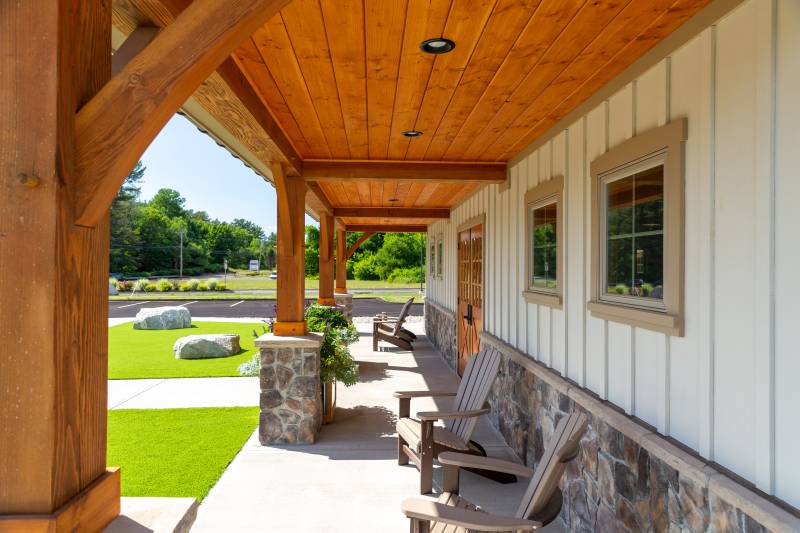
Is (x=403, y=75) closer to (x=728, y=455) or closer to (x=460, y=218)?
(x=728, y=455)

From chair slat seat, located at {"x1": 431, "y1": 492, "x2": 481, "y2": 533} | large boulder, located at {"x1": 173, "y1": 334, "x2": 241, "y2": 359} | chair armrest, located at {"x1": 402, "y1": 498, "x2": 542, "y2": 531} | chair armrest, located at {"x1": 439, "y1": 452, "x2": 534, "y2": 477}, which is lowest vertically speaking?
large boulder, located at {"x1": 173, "y1": 334, "x2": 241, "y2": 359}

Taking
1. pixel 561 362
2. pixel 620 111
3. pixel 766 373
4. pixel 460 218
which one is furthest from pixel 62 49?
pixel 460 218

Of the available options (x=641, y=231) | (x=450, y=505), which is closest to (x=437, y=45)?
(x=641, y=231)

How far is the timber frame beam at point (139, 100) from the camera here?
113cm

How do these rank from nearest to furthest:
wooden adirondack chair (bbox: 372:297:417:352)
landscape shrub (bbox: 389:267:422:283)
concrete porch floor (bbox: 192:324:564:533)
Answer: concrete porch floor (bbox: 192:324:564:533) < wooden adirondack chair (bbox: 372:297:417:352) < landscape shrub (bbox: 389:267:422:283)

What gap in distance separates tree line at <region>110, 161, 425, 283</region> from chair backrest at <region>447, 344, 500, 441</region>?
80.2 ft

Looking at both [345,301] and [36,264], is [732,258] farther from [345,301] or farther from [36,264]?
[345,301]

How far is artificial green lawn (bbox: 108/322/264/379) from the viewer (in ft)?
25.3

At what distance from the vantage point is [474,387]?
4.32 meters

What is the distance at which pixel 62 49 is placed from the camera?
110 cm

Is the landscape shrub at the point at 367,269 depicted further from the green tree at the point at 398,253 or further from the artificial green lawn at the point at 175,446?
the artificial green lawn at the point at 175,446

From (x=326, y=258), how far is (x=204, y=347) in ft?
8.23

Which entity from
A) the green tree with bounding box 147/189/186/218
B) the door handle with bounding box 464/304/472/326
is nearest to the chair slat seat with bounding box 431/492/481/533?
the door handle with bounding box 464/304/472/326

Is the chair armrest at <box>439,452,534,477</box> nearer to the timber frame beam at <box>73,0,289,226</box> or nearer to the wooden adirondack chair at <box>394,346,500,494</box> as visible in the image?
the wooden adirondack chair at <box>394,346,500,494</box>
